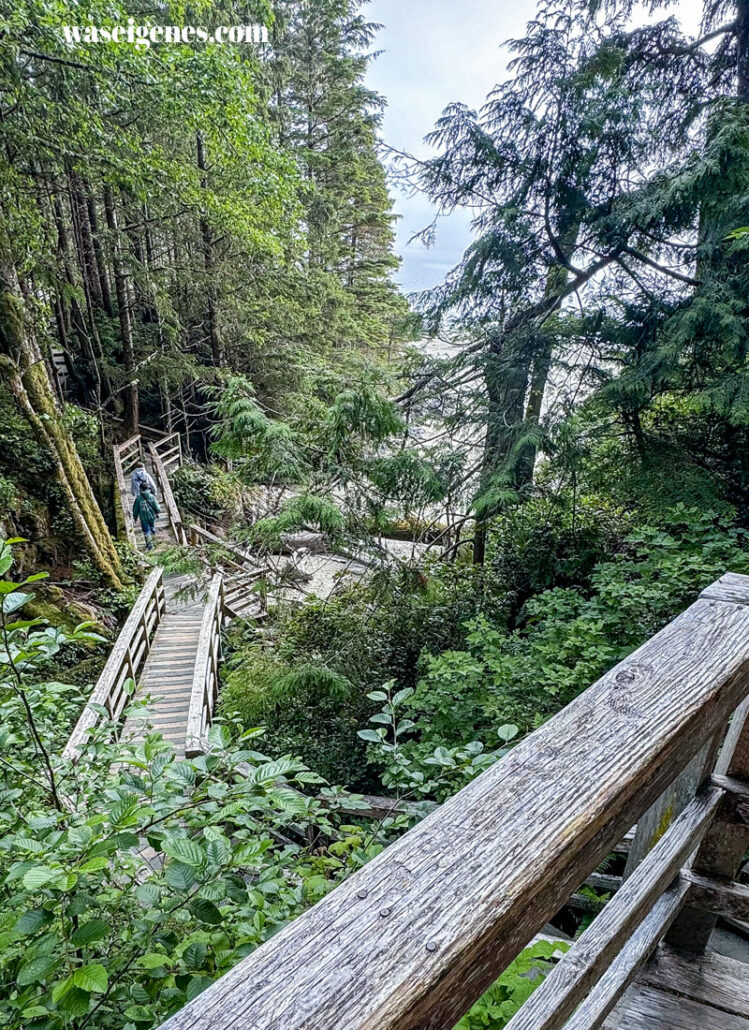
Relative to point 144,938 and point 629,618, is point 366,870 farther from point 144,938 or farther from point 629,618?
point 629,618

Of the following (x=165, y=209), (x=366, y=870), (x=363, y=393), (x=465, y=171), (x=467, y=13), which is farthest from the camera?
(x=165, y=209)

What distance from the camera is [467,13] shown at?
5922mm

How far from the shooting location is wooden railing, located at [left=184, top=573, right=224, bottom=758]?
603 cm

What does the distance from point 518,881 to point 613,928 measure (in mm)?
605

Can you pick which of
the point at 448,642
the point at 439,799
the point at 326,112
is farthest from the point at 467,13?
the point at 326,112

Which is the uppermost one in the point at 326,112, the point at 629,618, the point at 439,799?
the point at 326,112

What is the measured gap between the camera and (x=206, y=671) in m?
7.29

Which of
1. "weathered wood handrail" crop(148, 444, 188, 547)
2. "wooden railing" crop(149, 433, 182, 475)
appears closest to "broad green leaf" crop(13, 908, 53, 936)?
"weathered wood handrail" crop(148, 444, 188, 547)

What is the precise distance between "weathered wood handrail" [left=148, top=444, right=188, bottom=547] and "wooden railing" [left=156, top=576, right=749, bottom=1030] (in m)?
10.2

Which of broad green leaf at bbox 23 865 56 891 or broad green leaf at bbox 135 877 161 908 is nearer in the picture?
broad green leaf at bbox 23 865 56 891

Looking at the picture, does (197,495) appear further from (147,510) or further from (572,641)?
(572,641)

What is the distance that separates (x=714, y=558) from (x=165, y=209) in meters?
13.1

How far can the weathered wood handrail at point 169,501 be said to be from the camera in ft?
35.4

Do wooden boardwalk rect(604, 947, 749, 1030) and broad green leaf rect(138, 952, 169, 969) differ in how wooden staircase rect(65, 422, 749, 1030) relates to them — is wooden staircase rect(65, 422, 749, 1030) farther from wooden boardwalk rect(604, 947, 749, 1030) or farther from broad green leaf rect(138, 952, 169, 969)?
broad green leaf rect(138, 952, 169, 969)
